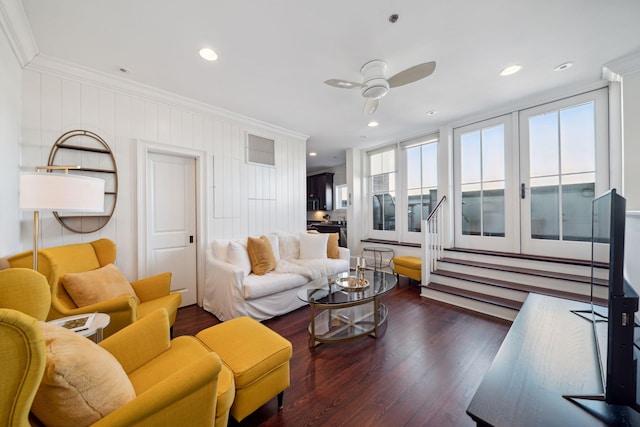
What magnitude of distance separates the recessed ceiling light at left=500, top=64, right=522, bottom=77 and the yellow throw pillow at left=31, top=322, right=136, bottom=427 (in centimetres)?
375

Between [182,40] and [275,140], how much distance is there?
2110 millimetres

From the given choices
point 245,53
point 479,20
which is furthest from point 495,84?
point 245,53

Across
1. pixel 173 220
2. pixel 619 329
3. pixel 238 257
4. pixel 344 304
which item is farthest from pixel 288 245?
pixel 619 329

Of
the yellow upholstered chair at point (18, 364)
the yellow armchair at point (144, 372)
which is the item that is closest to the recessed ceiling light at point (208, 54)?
the yellow armchair at point (144, 372)

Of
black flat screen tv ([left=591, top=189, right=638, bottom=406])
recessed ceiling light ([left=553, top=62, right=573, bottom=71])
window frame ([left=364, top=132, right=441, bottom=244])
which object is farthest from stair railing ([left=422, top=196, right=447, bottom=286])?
black flat screen tv ([left=591, top=189, right=638, bottom=406])

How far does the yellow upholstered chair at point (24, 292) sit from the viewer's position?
3.27ft

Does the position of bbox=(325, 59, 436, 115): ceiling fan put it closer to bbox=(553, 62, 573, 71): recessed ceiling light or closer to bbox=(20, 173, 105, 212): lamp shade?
bbox=(553, 62, 573, 71): recessed ceiling light

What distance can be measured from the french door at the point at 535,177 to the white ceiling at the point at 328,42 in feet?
1.44

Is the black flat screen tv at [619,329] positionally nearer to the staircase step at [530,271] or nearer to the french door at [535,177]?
the staircase step at [530,271]

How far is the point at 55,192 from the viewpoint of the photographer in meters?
1.49

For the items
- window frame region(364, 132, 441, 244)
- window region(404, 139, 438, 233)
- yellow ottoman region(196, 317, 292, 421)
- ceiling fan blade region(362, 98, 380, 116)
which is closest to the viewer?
yellow ottoman region(196, 317, 292, 421)

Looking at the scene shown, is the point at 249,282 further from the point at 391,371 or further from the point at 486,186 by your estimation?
the point at 486,186

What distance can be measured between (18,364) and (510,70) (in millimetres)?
3850

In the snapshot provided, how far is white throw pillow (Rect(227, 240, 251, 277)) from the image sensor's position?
297 centimetres
